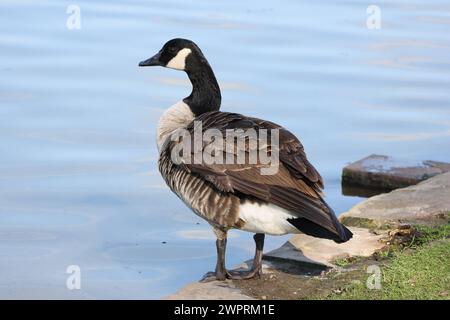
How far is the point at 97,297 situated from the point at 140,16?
9.05 meters

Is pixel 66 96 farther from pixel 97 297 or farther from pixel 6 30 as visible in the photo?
pixel 97 297

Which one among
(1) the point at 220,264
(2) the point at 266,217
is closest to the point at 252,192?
(2) the point at 266,217

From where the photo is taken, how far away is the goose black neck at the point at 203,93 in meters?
7.37

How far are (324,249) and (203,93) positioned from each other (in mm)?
1520

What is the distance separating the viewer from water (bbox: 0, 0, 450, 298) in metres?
7.68

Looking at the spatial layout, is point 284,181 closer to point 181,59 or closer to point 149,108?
point 181,59

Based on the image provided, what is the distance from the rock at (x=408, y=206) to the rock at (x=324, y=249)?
0.48 m

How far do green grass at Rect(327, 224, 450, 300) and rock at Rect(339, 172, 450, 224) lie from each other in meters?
0.71

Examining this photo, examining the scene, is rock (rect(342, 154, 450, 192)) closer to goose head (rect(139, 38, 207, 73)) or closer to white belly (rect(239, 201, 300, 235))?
goose head (rect(139, 38, 207, 73))

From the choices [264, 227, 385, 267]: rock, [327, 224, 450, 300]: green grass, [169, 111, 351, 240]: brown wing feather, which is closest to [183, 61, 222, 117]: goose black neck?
[169, 111, 351, 240]: brown wing feather

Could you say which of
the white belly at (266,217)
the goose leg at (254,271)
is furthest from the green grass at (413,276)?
the goose leg at (254,271)

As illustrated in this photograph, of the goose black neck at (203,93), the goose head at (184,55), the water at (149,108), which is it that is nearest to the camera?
the goose black neck at (203,93)

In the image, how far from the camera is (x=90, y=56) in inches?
505

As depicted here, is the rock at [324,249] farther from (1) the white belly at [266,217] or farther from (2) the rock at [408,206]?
(1) the white belly at [266,217]
